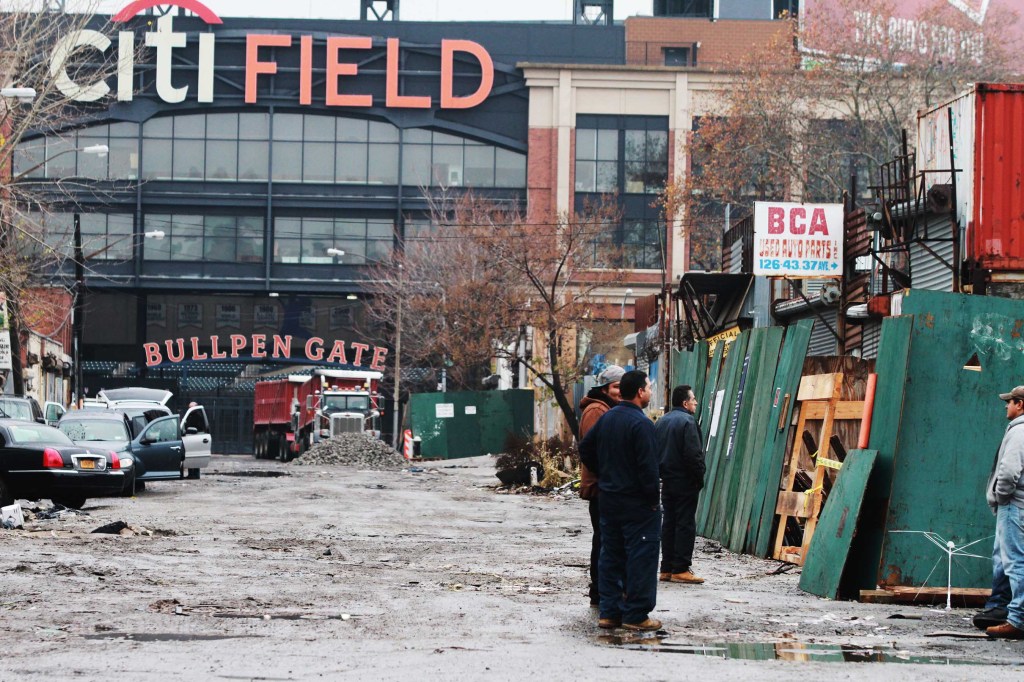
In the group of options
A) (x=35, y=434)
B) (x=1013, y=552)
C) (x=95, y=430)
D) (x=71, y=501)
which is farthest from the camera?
(x=95, y=430)

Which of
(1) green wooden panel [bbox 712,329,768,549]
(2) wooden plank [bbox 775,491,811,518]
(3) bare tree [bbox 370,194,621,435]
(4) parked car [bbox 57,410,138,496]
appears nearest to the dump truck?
(3) bare tree [bbox 370,194,621,435]

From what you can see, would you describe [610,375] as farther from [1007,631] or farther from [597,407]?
[1007,631]

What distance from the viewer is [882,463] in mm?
12945

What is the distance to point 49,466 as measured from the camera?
73.3 feet

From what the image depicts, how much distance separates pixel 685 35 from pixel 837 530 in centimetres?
7163

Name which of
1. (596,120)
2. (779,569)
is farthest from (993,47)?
(779,569)

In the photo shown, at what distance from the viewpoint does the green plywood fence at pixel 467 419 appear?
57656mm

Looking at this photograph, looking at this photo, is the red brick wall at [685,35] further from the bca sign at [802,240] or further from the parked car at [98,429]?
the parked car at [98,429]

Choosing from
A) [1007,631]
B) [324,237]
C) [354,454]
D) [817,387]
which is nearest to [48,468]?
[817,387]

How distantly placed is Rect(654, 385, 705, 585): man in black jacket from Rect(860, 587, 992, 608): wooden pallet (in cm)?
223

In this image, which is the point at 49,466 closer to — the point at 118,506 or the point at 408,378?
the point at 118,506

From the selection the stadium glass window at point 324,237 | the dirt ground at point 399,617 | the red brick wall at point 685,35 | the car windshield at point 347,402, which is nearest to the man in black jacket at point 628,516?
the dirt ground at point 399,617

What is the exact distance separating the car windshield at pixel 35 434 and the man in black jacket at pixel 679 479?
11.5 metres

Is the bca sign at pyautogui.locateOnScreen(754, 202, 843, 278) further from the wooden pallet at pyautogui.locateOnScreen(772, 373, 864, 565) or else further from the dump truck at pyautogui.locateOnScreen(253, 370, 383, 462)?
the dump truck at pyautogui.locateOnScreen(253, 370, 383, 462)
